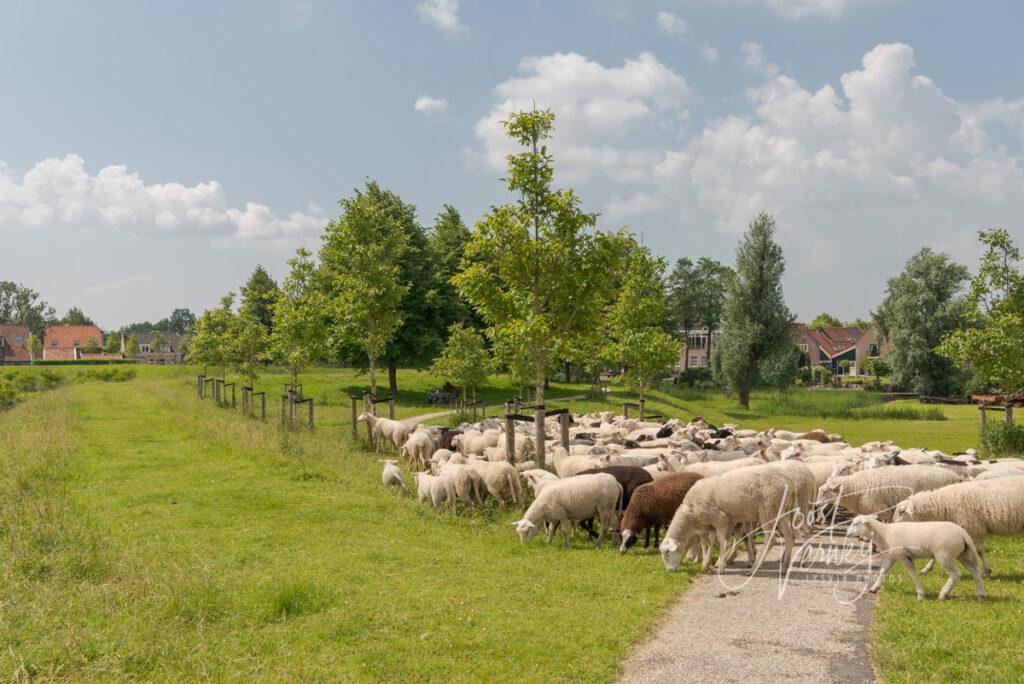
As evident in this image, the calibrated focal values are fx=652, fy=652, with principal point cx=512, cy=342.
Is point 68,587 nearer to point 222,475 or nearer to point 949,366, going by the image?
point 222,475

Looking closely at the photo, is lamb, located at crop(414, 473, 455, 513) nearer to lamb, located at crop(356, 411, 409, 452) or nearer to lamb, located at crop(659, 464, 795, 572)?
lamb, located at crop(659, 464, 795, 572)

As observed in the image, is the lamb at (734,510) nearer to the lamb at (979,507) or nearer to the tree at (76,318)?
the lamb at (979,507)

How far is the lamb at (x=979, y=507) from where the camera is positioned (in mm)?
9172

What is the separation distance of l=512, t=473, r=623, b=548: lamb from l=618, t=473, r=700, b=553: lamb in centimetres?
49

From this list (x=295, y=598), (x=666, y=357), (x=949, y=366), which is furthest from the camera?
(x=949, y=366)

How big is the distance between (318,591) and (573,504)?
489 cm

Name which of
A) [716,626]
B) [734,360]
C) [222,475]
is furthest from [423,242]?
[716,626]

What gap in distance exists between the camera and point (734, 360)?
5025 centimetres

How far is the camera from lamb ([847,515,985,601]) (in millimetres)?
8070

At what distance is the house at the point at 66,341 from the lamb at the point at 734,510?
12985 cm

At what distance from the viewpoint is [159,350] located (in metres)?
140

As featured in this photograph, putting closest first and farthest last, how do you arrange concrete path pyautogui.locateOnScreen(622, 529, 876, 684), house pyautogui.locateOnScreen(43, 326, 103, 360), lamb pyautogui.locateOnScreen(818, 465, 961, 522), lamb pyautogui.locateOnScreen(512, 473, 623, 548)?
concrete path pyautogui.locateOnScreen(622, 529, 876, 684)
lamb pyautogui.locateOnScreen(818, 465, 961, 522)
lamb pyautogui.locateOnScreen(512, 473, 623, 548)
house pyautogui.locateOnScreen(43, 326, 103, 360)

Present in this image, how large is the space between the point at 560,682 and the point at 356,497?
375 inches

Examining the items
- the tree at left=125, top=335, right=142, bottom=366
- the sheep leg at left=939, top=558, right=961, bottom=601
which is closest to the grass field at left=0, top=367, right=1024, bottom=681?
the sheep leg at left=939, top=558, right=961, bottom=601
